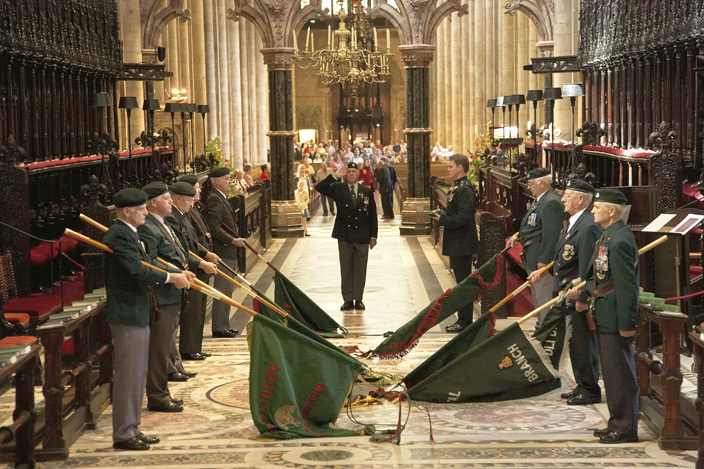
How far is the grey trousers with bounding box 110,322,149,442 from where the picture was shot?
6.03 metres

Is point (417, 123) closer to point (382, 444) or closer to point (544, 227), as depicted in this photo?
point (544, 227)

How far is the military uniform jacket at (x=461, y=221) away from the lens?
9914 mm

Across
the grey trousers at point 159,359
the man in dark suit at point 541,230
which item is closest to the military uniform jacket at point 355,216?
the man in dark suit at point 541,230

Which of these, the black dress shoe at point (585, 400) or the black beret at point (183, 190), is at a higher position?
the black beret at point (183, 190)

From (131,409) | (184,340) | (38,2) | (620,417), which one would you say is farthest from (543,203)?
(38,2)

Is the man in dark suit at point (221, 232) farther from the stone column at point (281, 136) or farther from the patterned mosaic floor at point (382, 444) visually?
the stone column at point (281, 136)

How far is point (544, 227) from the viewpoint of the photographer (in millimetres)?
8281

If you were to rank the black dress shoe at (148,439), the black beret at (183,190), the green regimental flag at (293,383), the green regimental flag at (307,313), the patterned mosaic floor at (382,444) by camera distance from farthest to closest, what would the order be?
the green regimental flag at (307,313) < the black beret at (183,190) < the green regimental flag at (293,383) < the black dress shoe at (148,439) < the patterned mosaic floor at (382,444)

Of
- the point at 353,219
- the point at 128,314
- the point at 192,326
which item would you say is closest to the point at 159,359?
Answer: the point at 128,314

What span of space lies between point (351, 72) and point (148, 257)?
71.3 feet

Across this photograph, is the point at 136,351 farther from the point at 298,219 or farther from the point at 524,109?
the point at 524,109

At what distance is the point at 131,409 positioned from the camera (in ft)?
19.9

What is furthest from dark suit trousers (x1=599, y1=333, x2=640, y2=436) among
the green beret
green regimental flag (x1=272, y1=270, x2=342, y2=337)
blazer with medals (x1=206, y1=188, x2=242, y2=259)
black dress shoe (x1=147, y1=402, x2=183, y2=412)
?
blazer with medals (x1=206, y1=188, x2=242, y2=259)

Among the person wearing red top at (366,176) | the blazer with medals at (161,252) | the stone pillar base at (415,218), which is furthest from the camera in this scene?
the person wearing red top at (366,176)
